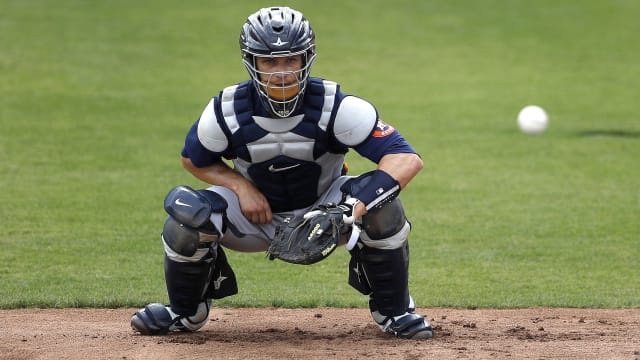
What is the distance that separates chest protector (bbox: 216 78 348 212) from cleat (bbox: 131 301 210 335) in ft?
2.82

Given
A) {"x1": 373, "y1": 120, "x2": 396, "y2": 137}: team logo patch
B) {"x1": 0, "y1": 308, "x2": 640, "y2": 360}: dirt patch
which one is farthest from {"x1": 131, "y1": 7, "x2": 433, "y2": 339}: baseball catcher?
{"x1": 0, "y1": 308, "x2": 640, "y2": 360}: dirt patch

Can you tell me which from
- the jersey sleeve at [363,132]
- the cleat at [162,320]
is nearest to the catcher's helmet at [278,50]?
the jersey sleeve at [363,132]

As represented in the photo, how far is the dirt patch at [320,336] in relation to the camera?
217 inches

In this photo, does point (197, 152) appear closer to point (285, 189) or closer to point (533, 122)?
point (285, 189)

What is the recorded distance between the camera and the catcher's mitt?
559 cm

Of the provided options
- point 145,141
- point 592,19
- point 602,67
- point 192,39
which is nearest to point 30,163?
point 145,141

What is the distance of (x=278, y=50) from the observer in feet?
18.9

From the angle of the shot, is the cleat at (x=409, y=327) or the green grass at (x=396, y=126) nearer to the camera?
the cleat at (x=409, y=327)

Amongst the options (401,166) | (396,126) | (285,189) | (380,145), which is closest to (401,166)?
(401,166)

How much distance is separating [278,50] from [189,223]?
3.28 feet

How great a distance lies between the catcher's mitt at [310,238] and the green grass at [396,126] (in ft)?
5.84

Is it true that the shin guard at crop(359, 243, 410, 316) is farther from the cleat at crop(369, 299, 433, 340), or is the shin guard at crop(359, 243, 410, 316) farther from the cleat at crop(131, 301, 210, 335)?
the cleat at crop(131, 301, 210, 335)

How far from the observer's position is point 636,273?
845 cm

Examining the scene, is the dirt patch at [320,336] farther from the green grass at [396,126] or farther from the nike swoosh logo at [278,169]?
the nike swoosh logo at [278,169]
